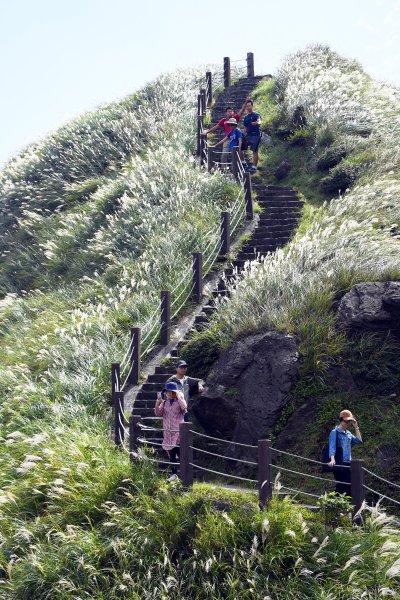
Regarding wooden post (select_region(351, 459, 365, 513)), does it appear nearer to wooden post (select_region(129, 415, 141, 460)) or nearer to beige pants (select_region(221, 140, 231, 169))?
wooden post (select_region(129, 415, 141, 460))

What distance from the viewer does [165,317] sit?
17.6 meters

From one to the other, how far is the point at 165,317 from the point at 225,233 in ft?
11.3

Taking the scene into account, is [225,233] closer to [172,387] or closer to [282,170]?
[282,170]

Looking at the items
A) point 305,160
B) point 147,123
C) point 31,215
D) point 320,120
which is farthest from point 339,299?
point 147,123

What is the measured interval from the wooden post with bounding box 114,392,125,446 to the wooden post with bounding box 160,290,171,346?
314 cm

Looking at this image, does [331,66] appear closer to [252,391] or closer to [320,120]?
[320,120]

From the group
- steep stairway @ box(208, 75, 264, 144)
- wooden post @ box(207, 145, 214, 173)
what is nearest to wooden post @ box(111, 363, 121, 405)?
wooden post @ box(207, 145, 214, 173)

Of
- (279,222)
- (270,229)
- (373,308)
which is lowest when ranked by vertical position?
(373,308)

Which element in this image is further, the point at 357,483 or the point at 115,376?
the point at 115,376

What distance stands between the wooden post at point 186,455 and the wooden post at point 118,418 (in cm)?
229

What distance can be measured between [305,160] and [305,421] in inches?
514

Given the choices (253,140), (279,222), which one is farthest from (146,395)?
(253,140)

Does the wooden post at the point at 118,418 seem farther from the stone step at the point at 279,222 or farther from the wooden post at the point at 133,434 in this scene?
the stone step at the point at 279,222

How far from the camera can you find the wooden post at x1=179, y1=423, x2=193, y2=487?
1197 centimetres
